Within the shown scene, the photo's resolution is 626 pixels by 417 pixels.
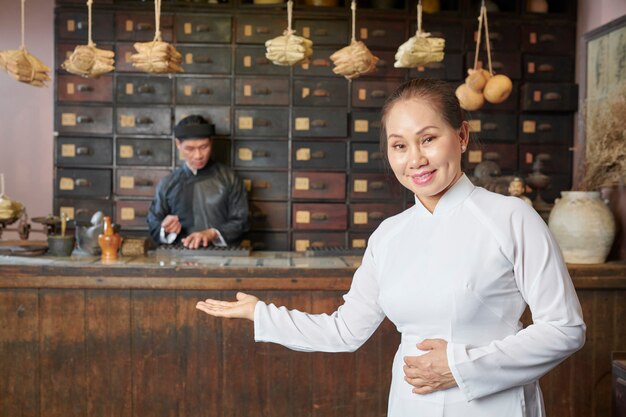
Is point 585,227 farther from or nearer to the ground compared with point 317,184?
nearer to the ground

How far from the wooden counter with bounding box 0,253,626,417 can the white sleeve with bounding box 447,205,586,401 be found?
5.41 ft

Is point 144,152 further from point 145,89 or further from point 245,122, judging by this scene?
point 245,122

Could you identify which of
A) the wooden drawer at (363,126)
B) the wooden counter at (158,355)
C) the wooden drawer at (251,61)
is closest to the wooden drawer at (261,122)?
the wooden drawer at (251,61)

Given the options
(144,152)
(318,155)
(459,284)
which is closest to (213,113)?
(144,152)

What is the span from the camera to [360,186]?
16.0 ft

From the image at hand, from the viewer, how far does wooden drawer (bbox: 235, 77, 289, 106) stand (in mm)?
4832

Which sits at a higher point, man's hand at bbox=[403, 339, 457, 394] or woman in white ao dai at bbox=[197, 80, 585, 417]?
woman in white ao dai at bbox=[197, 80, 585, 417]

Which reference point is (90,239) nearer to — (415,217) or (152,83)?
(152,83)

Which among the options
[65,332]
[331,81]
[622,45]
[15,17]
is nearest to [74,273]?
[65,332]

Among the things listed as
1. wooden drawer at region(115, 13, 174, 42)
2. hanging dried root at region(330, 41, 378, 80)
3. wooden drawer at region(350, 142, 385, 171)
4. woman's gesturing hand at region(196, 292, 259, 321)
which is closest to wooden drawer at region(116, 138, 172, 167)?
wooden drawer at region(115, 13, 174, 42)

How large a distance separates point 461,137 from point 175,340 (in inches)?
73.2

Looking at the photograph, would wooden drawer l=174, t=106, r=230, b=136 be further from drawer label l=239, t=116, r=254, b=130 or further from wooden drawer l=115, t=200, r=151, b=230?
wooden drawer l=115, t=200, r=151, b=230

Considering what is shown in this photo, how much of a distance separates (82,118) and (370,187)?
7.12 feet

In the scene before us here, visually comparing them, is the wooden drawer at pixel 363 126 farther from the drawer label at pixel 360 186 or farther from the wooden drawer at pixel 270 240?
the wooden drawer at pixel 270 240
